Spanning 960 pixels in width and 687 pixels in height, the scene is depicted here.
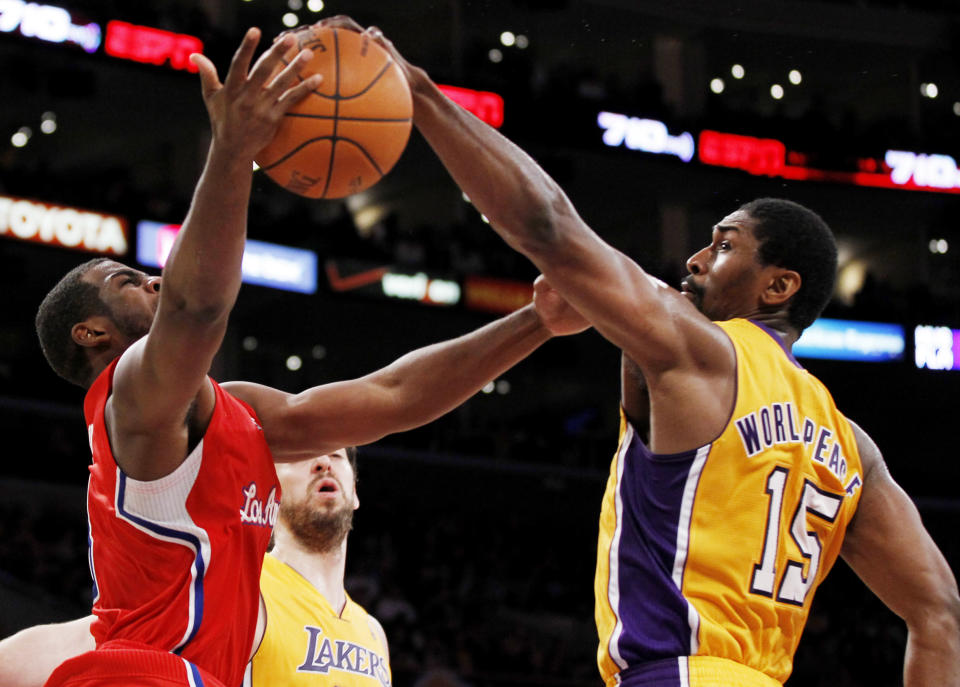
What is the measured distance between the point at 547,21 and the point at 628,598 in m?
23.6

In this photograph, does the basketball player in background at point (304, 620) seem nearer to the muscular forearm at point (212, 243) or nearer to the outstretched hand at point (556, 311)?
the outstretched hand at point (556, 311)

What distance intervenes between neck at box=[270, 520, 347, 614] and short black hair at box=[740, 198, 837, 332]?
7.39 feet

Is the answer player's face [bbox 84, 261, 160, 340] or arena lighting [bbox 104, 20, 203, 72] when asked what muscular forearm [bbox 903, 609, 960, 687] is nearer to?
player's face [bbox 84, 261, 160, 340]

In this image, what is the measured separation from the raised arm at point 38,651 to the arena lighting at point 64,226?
1310 centimetres

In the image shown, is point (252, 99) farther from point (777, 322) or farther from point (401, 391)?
point (777, 322)

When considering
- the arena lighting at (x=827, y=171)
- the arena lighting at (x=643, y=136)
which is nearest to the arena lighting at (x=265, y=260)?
the arena lighting at (x=643, y=136)

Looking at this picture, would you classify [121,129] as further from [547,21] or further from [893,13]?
[893,13]

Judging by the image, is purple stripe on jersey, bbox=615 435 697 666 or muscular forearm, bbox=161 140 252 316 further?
purple stripe on jersey, bbox=615 435 697 666

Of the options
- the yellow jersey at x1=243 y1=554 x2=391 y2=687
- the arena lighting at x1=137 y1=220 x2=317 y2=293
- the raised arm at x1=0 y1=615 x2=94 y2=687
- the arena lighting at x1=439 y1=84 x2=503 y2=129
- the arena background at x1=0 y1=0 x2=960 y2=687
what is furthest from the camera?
→ the arena lighting at x1=439 y1=84 x2=503 y2=129

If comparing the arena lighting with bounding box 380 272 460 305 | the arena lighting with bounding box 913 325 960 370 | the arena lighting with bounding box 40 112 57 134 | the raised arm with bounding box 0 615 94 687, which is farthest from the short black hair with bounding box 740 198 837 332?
the arena lighting with bounding box 40 112 57 134

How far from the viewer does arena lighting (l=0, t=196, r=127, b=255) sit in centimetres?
1630

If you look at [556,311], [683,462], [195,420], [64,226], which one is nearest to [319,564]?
[556,311]

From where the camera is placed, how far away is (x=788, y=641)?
10.1 feet

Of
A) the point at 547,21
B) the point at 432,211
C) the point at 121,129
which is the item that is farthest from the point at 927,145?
the point at 121,129
